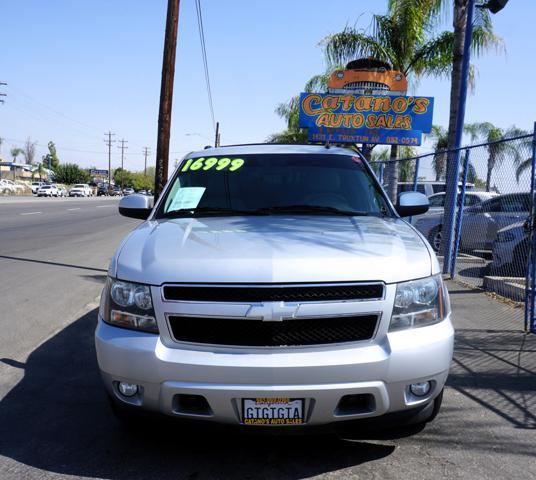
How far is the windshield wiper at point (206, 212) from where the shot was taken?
4188 mm

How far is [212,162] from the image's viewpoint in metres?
4.84

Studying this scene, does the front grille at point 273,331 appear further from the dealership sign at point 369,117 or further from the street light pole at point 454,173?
the dealership sign at point 369,117

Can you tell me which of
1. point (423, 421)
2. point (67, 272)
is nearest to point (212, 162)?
point (423, 421)

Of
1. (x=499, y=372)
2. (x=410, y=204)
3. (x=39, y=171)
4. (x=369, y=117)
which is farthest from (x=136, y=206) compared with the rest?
(x=39, y=171)

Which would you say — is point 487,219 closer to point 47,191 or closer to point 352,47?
point 352,47

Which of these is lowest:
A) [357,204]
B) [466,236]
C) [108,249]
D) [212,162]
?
[108,249]

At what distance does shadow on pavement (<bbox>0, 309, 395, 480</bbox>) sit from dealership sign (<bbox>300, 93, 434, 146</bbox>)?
13562mm

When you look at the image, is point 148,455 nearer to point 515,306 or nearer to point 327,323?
point 327,323

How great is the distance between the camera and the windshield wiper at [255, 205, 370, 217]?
416cm

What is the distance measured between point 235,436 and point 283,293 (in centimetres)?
87

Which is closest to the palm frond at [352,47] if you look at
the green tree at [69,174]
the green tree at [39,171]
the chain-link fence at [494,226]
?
the chain-link fence at [494,226]

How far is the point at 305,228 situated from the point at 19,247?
36.3 ft

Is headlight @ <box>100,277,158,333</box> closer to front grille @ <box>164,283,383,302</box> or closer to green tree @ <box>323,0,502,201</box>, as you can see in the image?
front grille @ <box>164,283,383,302</box>

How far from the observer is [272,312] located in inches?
108
